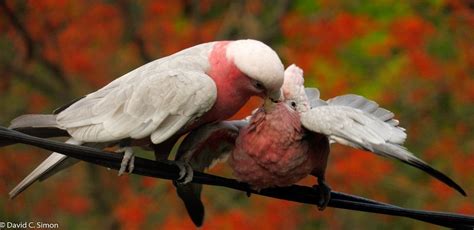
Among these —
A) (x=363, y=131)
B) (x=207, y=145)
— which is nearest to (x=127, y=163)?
(x=207, y=145)

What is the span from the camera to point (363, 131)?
387 centimetres

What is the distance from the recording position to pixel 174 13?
9.31 metres

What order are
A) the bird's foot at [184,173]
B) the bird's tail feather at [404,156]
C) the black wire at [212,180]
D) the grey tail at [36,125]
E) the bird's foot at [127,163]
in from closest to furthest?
the black wire at [212,180], the bird's tail feather at [404,156], the bird's foot at [127,163], the bird's foot at [184,173], the grey tail at [36,125]

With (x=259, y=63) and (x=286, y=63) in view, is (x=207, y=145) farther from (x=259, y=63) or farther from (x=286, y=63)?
(x=286, y=63)

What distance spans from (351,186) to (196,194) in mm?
3302

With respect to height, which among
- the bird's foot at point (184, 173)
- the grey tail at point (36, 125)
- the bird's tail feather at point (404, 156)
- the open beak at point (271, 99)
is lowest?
the grey tail at point (36, 125)

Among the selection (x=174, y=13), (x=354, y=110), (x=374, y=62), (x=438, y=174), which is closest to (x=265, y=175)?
(x=354, y=110)

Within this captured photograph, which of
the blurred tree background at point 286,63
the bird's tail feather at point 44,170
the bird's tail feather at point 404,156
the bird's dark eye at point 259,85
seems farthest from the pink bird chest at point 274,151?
the blurred tree background at point 286,63

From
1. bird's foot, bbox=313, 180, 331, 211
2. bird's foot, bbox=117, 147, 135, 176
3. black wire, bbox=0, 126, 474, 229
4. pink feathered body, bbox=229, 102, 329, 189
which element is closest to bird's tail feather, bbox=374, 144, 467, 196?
black wire, bbox=0, 126, 474, 229

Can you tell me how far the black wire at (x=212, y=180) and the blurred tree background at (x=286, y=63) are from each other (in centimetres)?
354

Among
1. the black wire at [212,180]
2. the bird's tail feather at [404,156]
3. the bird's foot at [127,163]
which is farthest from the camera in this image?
the bird's foot at [127,163]

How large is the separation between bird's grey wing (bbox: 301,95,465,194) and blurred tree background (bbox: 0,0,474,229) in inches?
146

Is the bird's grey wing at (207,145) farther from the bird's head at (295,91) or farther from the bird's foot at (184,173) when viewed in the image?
the bird's head at (295,91)

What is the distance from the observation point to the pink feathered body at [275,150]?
409cm
